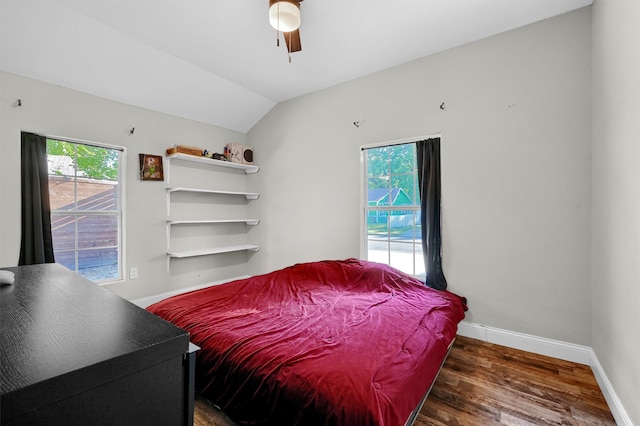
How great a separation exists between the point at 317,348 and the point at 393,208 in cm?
209

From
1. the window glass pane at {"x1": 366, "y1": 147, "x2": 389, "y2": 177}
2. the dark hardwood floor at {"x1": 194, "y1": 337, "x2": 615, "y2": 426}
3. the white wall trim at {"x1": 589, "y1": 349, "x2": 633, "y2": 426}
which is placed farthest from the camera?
the window glass pane at {"x1": 366, "y1": 147, "x2": 389, "y2": 177}

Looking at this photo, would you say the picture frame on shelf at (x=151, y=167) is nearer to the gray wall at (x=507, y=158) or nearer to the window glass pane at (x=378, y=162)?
the gray wall at (x=507, y=158)

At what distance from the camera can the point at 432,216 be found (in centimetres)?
299

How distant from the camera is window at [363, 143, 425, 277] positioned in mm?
3254

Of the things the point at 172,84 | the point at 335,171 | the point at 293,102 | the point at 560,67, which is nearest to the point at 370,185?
the point at 335,171

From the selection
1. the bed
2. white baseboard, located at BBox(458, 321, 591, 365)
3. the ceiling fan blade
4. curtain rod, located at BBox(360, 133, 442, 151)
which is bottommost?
white baseboard, located at BBox(458, 321, 591, 365)

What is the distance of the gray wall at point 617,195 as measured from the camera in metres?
1.52

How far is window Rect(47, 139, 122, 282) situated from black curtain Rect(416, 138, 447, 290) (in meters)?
3.48

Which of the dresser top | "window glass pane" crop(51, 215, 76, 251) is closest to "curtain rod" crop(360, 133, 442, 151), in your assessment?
the dresser top

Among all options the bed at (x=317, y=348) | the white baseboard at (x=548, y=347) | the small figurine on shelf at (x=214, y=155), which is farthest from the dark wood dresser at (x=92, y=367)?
the small figurine on shelf at (x=214, y=155)

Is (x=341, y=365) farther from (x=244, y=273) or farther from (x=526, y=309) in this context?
(x=244, y=273)

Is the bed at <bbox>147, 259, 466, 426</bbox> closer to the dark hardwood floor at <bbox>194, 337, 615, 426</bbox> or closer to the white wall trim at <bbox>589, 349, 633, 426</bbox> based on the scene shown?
the dark hardwood floor at <bbox>194, 337, 615, 426</bbox>

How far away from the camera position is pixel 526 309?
2.60m

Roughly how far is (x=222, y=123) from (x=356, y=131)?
208cm
